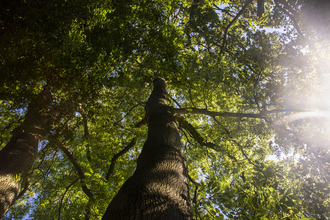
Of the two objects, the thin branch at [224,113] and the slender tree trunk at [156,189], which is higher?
the thin branch at [224,113]

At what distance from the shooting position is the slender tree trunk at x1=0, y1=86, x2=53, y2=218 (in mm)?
3673

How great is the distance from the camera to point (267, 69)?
4.90 meters

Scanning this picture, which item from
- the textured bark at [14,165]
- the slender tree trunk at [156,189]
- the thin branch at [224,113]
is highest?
the thin branch at [224,113]

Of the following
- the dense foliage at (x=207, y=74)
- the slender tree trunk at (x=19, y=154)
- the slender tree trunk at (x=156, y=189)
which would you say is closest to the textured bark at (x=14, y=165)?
the slender tree trunk at (x=19, y=154)

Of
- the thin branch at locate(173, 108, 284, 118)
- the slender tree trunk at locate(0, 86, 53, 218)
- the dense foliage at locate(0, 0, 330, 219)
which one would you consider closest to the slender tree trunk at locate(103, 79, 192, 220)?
the dense foliage at locate(0, 0, 330, 219)

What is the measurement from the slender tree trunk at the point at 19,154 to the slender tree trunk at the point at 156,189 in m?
3.26

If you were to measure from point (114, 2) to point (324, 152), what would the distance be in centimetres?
717

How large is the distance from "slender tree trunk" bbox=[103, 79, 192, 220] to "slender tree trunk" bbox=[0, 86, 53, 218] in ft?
10.7

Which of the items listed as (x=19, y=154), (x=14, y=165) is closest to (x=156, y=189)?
(x=14, y=165)

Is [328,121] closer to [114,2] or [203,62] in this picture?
[203,62]

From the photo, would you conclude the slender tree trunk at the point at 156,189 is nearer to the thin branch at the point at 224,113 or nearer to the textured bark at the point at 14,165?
the thin branch at the point at 224,113

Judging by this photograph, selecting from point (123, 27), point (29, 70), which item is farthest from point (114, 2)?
point (29, 70)

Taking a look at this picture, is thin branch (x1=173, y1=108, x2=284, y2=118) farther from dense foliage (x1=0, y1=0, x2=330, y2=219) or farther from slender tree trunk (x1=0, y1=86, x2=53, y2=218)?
slender tree trunk (x1=0, y1=86, x2=53, y2=218)

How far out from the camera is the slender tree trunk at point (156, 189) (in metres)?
1.57
